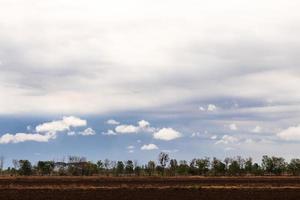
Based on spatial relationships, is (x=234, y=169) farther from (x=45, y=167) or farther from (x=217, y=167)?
(x=45, y=167)

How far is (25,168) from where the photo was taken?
17925 cm

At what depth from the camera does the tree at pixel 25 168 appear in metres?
179

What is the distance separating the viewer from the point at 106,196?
47344 millimetres

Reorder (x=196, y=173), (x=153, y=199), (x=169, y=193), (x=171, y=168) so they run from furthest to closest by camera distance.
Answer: (x=171, y=168)
(x=196, y=173)
(x=169, y=193)
(x=153, y=199)

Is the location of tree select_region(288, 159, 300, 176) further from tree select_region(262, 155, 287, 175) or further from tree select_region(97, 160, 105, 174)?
→ tree select_region(97, 160, 105, 174)

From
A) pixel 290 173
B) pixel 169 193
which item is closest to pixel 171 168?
pixel 290 173

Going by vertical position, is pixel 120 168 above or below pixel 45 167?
below

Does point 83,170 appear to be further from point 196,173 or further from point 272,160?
point 272,160

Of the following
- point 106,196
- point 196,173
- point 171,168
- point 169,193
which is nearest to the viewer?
point 106,196

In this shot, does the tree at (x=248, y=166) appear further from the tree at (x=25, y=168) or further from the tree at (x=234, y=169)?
the tree at (x=25, y=168)

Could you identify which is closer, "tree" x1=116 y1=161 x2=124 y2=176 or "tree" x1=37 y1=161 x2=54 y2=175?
"tree" x1=37 y1=161 x2=54 y2=175

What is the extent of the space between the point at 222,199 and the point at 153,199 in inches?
259

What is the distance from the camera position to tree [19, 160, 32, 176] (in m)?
179

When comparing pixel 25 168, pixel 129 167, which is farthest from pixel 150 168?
pixel 25 168
